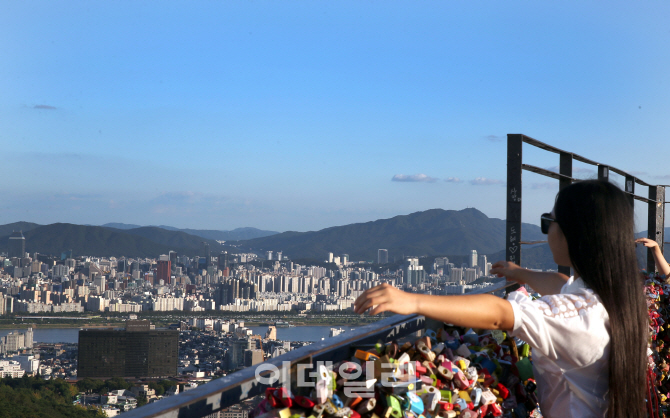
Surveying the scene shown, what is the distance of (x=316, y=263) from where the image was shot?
48625 millimetres

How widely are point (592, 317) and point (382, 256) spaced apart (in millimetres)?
42646

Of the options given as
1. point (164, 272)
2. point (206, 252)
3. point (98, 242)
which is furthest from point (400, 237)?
point (98, 242)

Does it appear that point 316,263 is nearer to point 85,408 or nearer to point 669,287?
point 85,408

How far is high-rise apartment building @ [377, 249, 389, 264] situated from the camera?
4197cm

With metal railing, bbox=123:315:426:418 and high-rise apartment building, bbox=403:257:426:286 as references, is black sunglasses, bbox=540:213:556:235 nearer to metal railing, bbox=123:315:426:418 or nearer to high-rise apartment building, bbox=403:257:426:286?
metal railing, bbox=123:315:426:418

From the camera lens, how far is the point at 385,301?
0.92 metres

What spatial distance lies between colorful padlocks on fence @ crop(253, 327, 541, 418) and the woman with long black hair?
12cm

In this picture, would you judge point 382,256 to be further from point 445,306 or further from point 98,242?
point 445,306

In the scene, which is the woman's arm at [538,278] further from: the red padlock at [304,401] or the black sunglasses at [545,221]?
the red padlock at [304,401]

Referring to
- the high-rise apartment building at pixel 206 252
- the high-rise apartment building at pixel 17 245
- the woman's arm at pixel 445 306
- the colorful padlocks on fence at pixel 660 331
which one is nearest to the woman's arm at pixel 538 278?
the woman's arm at pixel 445 306

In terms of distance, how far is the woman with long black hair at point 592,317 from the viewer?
3.59ft

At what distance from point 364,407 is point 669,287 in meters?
2.66

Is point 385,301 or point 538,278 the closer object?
point 385,301

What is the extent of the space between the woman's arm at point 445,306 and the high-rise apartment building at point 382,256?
40.1 m
